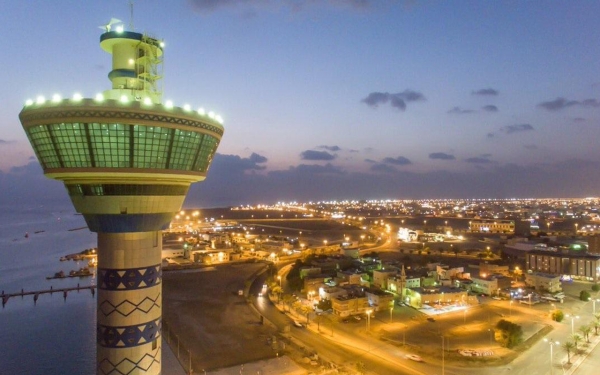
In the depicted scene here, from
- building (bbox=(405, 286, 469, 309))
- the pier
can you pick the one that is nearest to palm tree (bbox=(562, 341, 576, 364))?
building (bbox=(405, 286, 469, 309))

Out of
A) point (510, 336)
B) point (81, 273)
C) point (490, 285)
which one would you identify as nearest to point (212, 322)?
point (510, 336)

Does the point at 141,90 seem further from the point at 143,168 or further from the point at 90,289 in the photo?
the point at 90,289

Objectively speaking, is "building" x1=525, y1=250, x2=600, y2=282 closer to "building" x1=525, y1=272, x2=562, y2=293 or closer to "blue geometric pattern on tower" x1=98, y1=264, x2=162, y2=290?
"building" x1=525, y1=272, x2=562, y2=293

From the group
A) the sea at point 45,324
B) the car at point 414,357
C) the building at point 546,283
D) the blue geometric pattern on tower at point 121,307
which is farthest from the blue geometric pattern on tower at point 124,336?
the building at point 546,283

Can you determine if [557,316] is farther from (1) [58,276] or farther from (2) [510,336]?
(1) [58,276]

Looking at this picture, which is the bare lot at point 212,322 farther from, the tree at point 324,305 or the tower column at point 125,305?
the tower column at point 125,305

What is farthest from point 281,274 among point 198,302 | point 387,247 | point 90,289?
point 387,247
